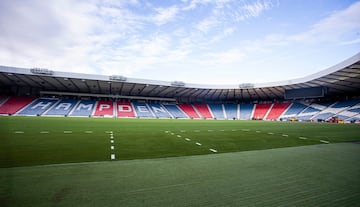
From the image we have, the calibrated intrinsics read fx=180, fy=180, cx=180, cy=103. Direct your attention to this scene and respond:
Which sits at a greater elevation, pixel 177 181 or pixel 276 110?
pixel 276 110

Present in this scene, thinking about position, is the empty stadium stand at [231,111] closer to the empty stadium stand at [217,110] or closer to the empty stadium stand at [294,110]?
the empty stadium stand at [217,110]

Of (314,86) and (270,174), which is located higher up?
(314,86)

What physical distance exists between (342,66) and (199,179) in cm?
2735

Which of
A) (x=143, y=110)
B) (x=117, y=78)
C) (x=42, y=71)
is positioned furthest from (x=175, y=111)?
(x=42, y=71)

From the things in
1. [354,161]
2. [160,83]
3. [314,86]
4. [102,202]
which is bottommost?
[354,161]

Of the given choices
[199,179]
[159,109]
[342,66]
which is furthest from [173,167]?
[159,109]

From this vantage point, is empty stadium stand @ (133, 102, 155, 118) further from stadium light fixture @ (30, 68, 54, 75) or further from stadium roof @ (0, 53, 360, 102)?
stadium light fixture @ (30, 68, 54, 75)

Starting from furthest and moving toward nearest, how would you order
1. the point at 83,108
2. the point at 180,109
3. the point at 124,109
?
the point at 180,109 < the point at 124,109 < the point at 83,108

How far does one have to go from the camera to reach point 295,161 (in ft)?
14.2

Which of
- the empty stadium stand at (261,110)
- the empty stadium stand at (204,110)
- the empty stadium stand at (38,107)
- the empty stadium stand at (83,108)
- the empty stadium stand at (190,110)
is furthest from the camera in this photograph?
the empty stadium stand at (204,110)

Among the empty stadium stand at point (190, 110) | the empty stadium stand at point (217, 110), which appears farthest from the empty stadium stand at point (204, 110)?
the empty stadium stand at point (190, 110)

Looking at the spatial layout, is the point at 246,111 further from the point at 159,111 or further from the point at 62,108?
the point at 62,108

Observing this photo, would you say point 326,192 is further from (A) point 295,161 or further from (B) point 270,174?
(A) point 295,161

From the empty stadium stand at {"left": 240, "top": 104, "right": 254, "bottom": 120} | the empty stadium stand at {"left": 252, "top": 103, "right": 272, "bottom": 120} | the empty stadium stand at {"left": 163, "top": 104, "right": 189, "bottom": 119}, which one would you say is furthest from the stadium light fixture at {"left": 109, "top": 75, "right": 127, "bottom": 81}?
the empty stadium stand at {"left": 252, "top": 103, "right": 272, "bottom": 120}
